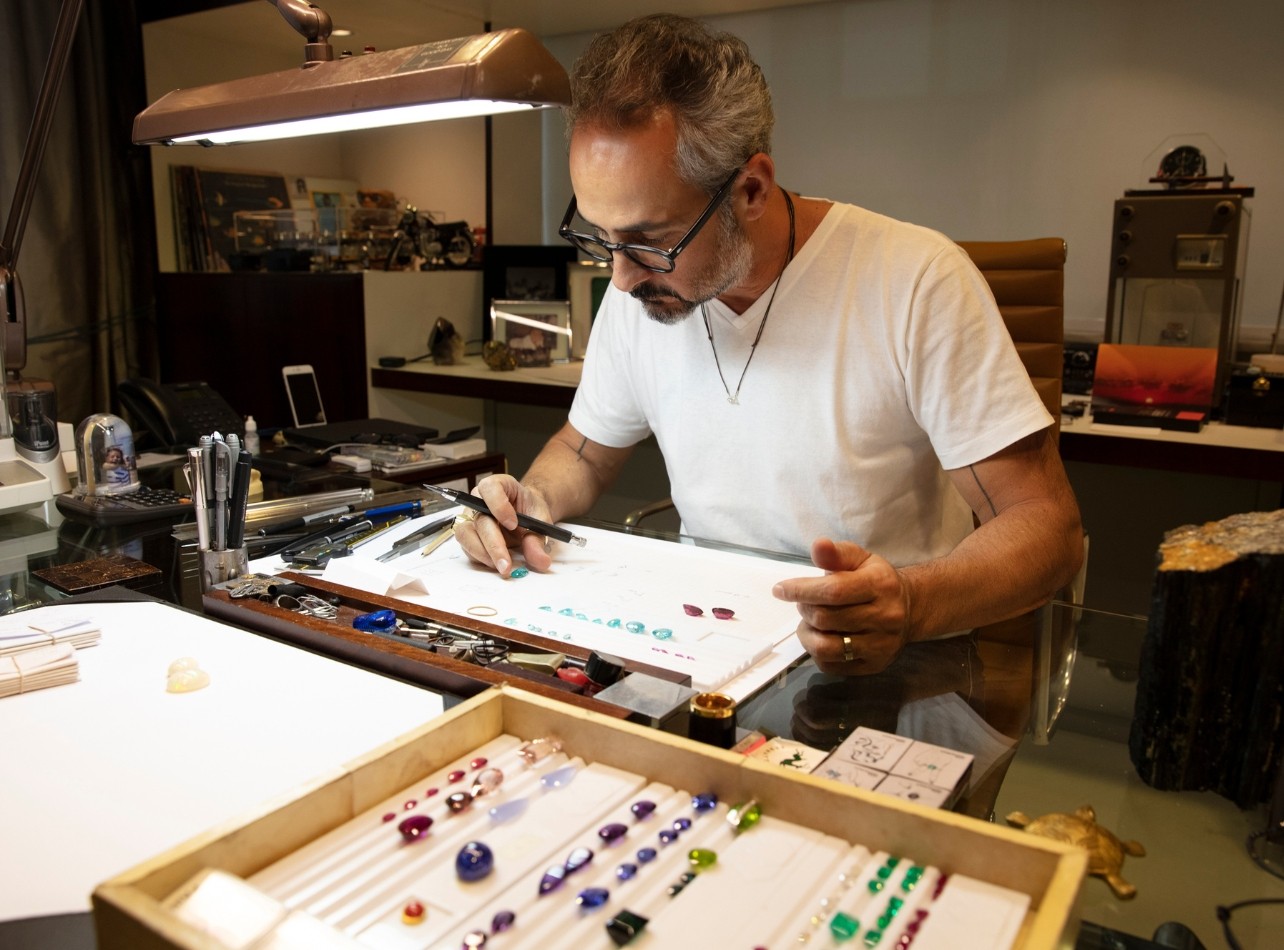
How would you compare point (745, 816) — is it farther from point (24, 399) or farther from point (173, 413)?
point (173, 413)

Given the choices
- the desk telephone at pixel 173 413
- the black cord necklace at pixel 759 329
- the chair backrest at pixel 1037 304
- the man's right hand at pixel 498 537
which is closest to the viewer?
the man's right hand at pixel 498 537

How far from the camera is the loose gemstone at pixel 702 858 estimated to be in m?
0.58

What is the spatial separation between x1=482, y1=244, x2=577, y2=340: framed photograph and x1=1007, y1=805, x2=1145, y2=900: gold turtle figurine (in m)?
3.29

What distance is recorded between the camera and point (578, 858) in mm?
584

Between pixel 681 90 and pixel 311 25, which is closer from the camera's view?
pixel 311 25

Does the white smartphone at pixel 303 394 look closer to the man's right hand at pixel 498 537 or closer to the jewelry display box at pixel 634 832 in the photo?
the man's right hand at pixel 498 537

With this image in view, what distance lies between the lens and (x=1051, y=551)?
1.17 metres

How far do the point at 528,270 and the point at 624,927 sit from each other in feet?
11.3

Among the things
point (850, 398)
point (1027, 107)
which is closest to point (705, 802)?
point (850, 398)

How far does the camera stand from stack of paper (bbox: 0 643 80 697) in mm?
892

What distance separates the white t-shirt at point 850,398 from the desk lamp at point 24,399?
3.33 ft

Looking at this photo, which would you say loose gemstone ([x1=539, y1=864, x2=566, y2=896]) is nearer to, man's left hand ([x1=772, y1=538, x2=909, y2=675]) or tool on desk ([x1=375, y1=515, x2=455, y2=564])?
man's left hand ([x1=772, y1=538, x2=909, y2=675])

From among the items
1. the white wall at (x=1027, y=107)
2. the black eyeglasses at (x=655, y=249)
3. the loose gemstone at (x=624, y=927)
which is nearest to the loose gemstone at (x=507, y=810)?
the loose gemstone at (x=624, y=927)

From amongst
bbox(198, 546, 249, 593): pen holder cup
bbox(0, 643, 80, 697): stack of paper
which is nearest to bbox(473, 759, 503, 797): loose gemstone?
bbox(0, 643, 80, 697): stack of paper
